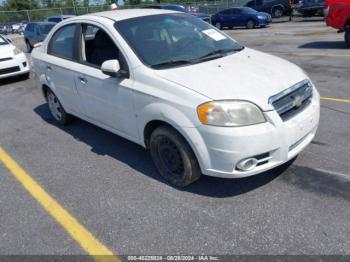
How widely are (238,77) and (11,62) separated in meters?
7.98

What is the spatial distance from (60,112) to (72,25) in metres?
1.48

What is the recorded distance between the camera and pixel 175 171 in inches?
143

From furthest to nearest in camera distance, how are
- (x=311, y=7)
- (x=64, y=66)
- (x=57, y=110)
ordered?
(x=311, y=7)
(x=57, y=110)
(x=64, y=66)

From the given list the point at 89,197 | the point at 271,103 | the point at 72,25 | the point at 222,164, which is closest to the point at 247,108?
the point at 271,103

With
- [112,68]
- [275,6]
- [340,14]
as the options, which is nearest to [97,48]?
[112,68]

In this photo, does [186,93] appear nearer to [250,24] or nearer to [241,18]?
[250,24]

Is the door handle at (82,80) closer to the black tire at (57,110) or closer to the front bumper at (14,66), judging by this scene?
the black tire at (57,110)

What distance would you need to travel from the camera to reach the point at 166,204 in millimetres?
3416

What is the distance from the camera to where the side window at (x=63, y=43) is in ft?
15.7

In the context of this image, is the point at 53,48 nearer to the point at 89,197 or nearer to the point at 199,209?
the point at 89,197

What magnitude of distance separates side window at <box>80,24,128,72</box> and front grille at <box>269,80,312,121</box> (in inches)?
63.5

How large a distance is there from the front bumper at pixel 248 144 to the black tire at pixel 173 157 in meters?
0.15

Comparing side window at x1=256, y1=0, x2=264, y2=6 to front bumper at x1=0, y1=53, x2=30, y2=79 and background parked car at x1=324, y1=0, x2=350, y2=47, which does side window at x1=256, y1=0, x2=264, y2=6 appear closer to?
background parked car at x1=324, y1=0, x2=350, y2=47

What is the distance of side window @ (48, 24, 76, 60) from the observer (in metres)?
4.78
